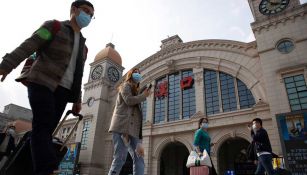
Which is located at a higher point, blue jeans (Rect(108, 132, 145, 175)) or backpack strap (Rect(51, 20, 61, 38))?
backpack strap (Rect(51, 20, 61, 38))

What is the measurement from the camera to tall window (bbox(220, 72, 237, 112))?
1603cm

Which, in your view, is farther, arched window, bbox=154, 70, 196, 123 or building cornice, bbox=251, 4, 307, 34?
arched window, bbox=154, 70, 196, 123

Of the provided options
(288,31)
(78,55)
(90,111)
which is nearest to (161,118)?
(90,111)

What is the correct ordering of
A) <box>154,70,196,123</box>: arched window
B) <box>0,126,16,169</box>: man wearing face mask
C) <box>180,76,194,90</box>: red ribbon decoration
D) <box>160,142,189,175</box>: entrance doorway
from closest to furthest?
<box>0,126,16,169</box>: man wearing face mask
<box>154,70,196,123</box>: arched window
<box>180,76,194,90</box>: red ribbon decoration
<box>160,142,189,175</box>: entrance doorway

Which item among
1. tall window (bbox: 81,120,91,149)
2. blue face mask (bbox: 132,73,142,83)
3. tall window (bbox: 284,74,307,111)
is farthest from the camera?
tall window (bbox: 81,120,91,149)

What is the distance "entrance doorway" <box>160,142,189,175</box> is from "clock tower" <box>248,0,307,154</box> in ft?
32.5

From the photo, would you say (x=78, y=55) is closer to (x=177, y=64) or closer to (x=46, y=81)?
(x=46, y=81)

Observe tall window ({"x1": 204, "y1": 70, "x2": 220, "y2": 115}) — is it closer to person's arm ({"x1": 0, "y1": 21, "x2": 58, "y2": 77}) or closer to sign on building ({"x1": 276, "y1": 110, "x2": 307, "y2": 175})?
sign on building ({"x1": 276, "y1": 110, "x2": 307, "y2": 175})

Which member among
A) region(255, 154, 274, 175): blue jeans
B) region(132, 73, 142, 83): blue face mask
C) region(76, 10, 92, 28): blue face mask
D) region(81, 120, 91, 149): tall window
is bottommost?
region(255, 154, 274, 175): blue jeans

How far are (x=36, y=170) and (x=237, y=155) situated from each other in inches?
754

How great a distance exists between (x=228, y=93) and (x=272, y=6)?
6791 millimetres

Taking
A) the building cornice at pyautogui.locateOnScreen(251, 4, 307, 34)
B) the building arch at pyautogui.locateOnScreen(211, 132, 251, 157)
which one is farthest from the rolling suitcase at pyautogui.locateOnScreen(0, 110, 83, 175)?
the building cornice at pyautogui.locateOnScreen(251, 4, 307, 34)

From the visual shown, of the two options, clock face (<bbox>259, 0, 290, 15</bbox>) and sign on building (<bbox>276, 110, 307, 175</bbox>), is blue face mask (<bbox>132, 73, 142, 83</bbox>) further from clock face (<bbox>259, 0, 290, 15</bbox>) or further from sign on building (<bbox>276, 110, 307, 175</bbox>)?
clock face (<bbox>259, 0, 290, 15</bbox>)

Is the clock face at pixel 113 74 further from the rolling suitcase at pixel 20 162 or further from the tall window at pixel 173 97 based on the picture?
the rolling suitcase at pixel 20 162
